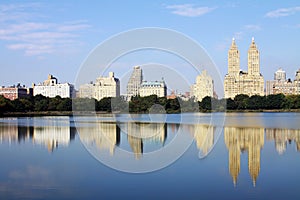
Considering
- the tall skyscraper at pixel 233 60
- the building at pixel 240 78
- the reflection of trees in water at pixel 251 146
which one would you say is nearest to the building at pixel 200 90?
the reflection of trees in water at pixel 251 146

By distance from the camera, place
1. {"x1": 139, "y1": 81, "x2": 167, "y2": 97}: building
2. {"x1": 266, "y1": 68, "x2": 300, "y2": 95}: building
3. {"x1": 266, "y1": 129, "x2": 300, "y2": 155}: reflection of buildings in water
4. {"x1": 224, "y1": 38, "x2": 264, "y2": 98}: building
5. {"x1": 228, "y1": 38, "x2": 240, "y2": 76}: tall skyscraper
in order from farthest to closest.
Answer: {"x1": 266, "y1": 68, "x2": 300, "y2": 95}: building, {"x1": 228, "y1": 38, "x2": 240, "y2": 76}: tall skyscraper, {"x1": 224, "y1": 38, "x2": 264, "y2": 98}: building, {"x1": 139, "y1": 81, "x2": 167, "y2": 97}: building, {"x1": 266, "y1": 129, "x2": 300, "y2": 155}: reflection of buildings in water

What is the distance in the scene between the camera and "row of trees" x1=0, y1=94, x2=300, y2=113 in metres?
47.1

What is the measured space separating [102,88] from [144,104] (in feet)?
32.6

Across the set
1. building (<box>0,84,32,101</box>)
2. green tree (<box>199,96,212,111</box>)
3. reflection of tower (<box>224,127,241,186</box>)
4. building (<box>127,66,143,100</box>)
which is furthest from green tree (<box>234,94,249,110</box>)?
building (<box>0,84,32,101</box>)

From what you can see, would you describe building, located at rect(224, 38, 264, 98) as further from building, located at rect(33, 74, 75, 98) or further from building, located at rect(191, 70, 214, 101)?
building, located at rect(191, 70, 214, 101)

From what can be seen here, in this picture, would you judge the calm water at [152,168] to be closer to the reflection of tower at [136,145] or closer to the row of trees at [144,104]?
the reflection of tower at [136,145]

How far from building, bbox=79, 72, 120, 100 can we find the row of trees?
0.95 metres

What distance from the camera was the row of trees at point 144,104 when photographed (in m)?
47.1

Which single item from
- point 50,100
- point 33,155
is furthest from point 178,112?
point 33,155

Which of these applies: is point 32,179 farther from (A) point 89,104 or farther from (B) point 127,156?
(A) point 89,104

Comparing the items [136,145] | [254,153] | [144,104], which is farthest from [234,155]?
[144,104]

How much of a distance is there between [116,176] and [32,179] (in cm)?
168

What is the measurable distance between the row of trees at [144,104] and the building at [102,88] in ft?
3.11

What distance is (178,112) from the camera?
172 ft
